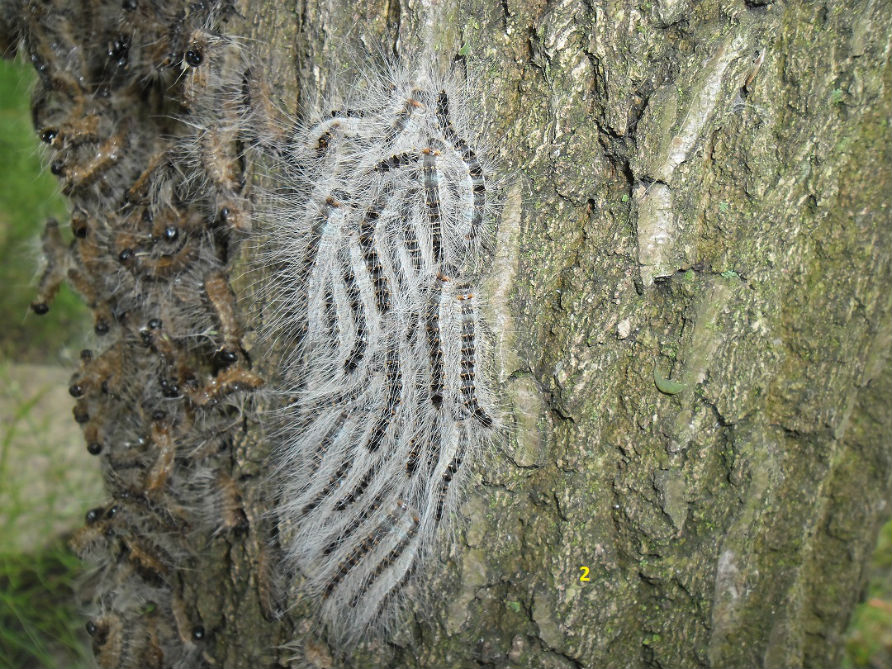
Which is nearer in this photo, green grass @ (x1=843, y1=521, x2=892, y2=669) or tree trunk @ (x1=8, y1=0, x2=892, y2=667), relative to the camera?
tree trunk @ (x1=8, y1=0, x2=892, y2=667)

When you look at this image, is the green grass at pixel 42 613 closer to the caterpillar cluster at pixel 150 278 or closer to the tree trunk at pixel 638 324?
Result: the caterpillar cluster at pixel 150 278

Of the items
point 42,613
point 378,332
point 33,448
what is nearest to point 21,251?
point 33,448

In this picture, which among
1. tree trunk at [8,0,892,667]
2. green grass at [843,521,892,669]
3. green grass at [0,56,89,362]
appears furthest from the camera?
green grass at [0,56,89,362]

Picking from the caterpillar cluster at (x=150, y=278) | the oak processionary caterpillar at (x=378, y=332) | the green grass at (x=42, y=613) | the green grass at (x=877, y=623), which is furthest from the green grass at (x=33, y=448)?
the green grass at (x=877, y=623)

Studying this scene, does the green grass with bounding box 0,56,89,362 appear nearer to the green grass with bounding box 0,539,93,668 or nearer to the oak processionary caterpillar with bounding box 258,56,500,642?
the green grass with bounding box 0,539,93,668

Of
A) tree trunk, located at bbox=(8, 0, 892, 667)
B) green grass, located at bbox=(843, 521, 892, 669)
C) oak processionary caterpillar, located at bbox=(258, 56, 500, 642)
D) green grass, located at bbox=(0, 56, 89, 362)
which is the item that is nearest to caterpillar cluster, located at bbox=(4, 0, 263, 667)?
tree trunk, located at bbox=(8, 0, 892, 667)

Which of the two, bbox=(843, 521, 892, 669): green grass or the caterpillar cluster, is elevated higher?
the caterpillar cluster

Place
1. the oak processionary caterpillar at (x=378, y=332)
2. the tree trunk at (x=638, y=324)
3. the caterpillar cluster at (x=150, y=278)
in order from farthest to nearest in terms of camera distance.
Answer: the caterpillar cluster at (x=150, y=278)
the oak processionary caterpillar at (x=378, y=332)
the tree trunk at (x=638, y=324)

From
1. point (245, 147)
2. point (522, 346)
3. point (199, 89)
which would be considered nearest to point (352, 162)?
point (245, 147)
